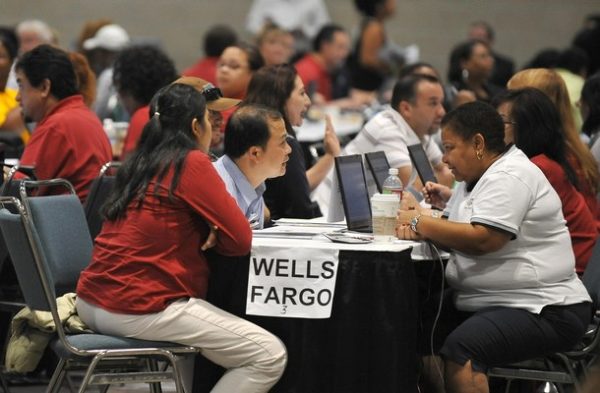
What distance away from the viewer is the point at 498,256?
13.9 ft

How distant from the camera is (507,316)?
13.7 ft

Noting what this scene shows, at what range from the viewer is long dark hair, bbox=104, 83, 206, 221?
3953 mm

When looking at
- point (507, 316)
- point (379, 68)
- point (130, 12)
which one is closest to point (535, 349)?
point (507, 316)

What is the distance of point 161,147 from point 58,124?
1.58 m

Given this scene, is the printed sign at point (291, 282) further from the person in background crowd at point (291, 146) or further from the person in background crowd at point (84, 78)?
the person in background crowd at point (84, 78)

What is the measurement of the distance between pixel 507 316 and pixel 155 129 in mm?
1298

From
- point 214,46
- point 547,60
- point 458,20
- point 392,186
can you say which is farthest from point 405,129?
point 458,20

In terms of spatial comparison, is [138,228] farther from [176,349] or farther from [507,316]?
[507,316]

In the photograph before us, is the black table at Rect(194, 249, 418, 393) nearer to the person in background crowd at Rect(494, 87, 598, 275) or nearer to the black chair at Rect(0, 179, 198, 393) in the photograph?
the black chair at Rect(0, 179, 198, 393)

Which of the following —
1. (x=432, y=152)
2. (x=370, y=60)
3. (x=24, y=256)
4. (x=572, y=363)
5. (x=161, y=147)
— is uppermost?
(x=161, y=147)

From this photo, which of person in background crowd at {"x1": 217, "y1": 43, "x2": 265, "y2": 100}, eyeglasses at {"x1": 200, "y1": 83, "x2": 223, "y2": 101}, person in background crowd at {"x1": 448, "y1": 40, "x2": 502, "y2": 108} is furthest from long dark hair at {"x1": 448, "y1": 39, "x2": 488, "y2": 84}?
eyeglasses at {"x1": 200, "y1": 83, "x2": 223, "y2": 101}

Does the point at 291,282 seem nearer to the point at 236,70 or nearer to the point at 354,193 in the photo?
the point at 354,193

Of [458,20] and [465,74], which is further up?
[465,74]

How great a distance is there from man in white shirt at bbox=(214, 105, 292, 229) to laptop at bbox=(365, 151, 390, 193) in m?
0.63
